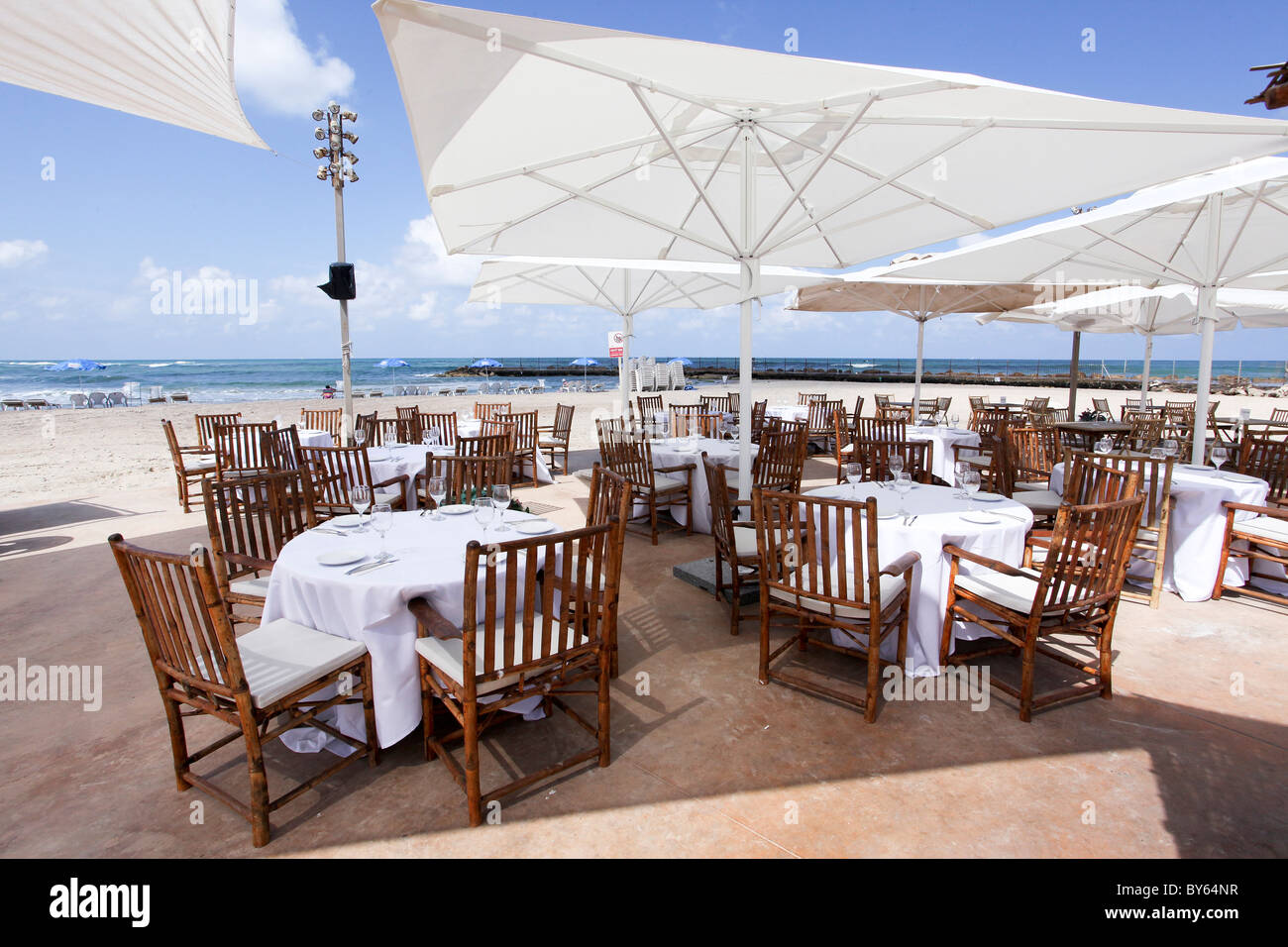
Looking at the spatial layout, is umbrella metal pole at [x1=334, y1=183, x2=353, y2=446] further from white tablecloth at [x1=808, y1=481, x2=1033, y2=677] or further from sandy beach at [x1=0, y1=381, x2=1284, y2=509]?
white tablecloth at [x1=808, y1=481, x2=1033, y2=677]

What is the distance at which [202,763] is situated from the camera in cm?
252

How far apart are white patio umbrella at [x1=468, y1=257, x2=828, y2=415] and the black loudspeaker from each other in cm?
143

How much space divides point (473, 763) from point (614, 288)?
7.55 meters

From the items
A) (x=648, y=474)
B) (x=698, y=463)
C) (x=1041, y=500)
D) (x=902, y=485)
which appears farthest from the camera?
(x=698, y=463)

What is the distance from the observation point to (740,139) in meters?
4.07

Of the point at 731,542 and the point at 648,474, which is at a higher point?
the point at 648,474

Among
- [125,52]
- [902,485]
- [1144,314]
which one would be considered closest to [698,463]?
[902,485]

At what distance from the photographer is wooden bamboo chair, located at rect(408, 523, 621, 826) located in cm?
205

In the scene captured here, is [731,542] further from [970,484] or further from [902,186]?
[902,186]

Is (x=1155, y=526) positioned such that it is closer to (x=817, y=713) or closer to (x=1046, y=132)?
(x=1046, y=132)

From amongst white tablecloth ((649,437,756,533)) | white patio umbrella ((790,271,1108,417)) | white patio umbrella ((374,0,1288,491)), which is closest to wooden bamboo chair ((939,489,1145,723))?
white patio umbrella ((374,0,1288,491))

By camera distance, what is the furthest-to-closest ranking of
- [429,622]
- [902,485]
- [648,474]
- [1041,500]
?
[648,474], [1041,500], [902,485], [429,622]

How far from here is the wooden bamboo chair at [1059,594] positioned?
107 inches

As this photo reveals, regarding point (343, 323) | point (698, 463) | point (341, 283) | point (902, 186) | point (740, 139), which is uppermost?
point (740, 139)
